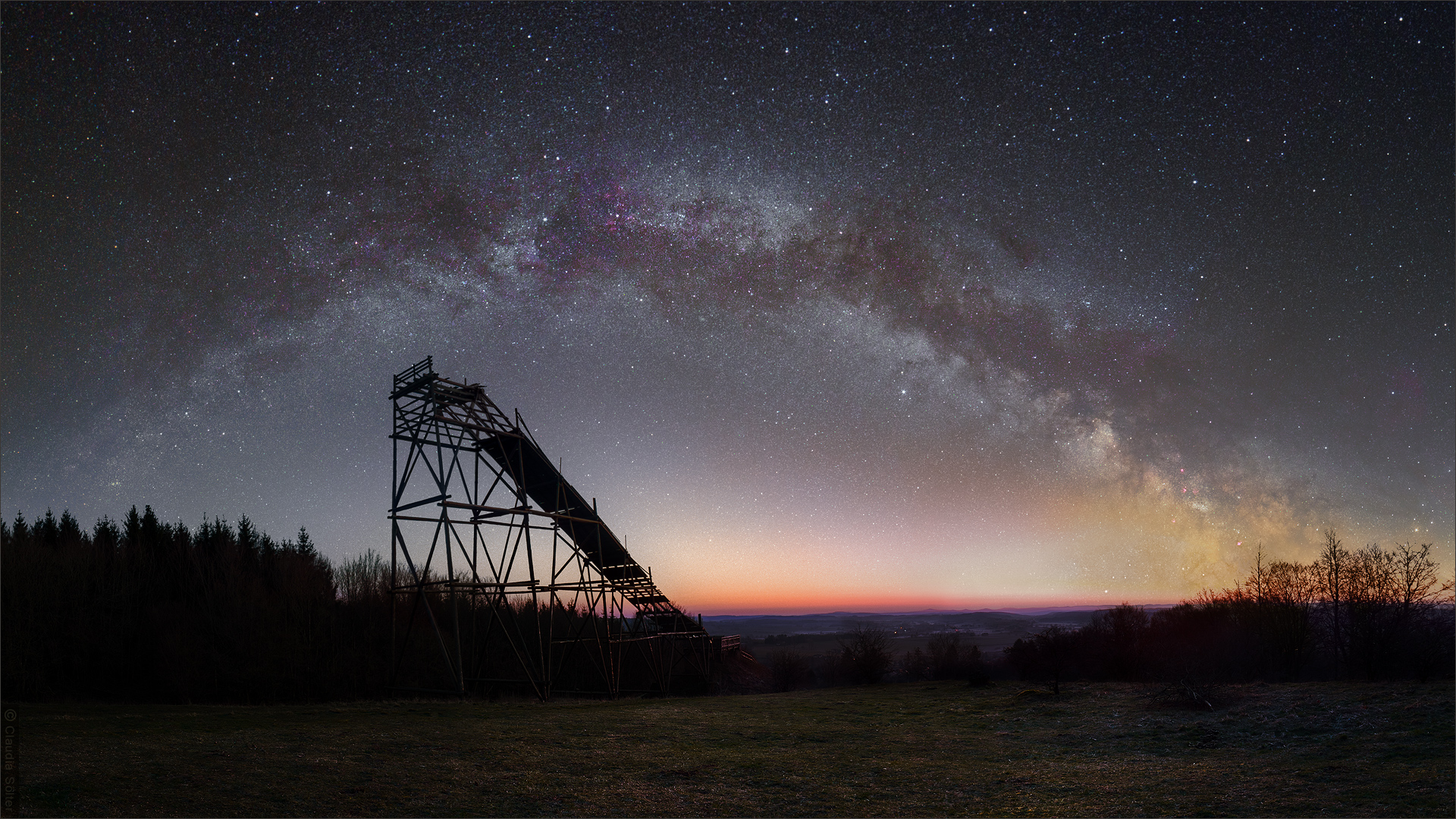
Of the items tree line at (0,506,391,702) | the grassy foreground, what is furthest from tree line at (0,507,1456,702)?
the grassy foreground

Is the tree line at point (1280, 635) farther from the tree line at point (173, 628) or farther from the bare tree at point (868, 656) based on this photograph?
the tree line at point (173, 628)

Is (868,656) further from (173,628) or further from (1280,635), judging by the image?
(173,628)

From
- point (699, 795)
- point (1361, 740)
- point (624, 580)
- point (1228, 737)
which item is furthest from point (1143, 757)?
point (624, 580)

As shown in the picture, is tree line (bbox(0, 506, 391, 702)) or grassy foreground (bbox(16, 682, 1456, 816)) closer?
grassy foreground (bbox(16, 682, 1456, 816))

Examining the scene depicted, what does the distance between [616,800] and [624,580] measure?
22251mm

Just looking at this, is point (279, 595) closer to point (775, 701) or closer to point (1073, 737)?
point (775, 701)

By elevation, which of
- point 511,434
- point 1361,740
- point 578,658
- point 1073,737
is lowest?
point 578,658

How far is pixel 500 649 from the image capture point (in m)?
44.3

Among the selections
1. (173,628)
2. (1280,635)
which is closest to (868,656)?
(1280,635)

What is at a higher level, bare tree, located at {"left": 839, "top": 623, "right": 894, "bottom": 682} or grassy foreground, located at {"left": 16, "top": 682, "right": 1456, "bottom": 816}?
grassy foreground, located at {"left": 16, "top": 682, "right": 1456, "bottom": 816}

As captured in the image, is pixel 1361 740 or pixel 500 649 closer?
pixel 1361 740

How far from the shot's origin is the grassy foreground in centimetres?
1183

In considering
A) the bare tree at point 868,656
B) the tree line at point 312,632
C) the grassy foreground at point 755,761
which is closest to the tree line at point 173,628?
the tree line at point 312,632

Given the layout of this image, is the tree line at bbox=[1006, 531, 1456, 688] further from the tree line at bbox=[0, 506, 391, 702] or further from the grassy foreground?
the tree line at bbox=[0, 506, 391, 702]
